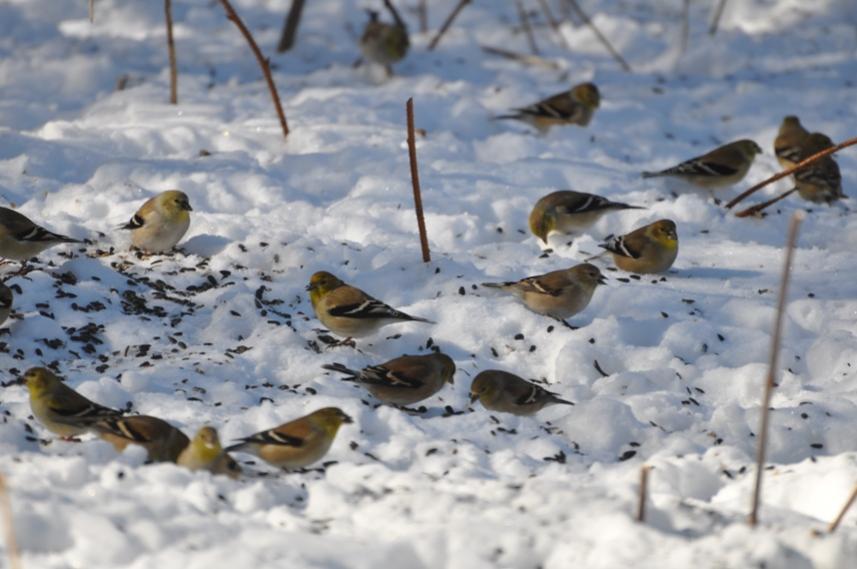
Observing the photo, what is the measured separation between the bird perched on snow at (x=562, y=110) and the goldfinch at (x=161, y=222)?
3514mm

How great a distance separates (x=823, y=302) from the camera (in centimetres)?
741

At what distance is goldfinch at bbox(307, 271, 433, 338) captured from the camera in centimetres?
667

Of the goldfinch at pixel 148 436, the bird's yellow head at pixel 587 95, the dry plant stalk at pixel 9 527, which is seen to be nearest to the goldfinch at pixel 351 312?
the goldfinch at pixel 148 436

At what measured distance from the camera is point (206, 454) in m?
4.80

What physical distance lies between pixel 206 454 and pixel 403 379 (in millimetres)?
1500

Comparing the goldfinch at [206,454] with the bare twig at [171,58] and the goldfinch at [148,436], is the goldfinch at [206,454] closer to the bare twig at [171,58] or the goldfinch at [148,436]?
the goldfinch at [148,436]

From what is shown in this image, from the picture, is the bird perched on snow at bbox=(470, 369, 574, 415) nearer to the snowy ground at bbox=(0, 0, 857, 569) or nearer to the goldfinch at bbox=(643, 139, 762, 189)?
the snowy ground at bbox=(0, 0, 857, 569)

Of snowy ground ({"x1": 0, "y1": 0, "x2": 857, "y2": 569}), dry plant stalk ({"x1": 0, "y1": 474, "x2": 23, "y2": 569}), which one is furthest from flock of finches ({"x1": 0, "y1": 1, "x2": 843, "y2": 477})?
dry plant stalk ({"x1": 0, "y1": 474, "x2": 23, "y2": 569})

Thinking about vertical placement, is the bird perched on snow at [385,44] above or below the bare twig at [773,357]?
below

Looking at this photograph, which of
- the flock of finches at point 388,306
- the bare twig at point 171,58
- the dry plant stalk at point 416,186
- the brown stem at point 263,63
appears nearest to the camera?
the flock of finches at point 388,306

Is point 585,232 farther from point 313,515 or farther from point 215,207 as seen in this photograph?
point 313,515

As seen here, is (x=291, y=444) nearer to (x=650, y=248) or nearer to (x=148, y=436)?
(x=148, y=436)

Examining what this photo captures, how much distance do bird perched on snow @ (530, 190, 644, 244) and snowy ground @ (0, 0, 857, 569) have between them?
0.16 meters

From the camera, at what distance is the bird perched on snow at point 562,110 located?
10336mm
